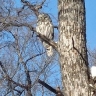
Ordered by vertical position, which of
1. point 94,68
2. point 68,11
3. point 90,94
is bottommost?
point 90,94

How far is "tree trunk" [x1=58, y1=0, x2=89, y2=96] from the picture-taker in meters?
4.27

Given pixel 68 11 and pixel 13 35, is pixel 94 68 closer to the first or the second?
pixel 68 11

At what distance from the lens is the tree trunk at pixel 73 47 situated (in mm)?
4273

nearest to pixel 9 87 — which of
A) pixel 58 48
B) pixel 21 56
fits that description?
pixel 21 56

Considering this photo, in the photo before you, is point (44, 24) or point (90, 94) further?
point (44, 24)

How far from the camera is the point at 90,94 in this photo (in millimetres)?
4234

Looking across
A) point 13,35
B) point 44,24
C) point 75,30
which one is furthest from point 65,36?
point 13,35

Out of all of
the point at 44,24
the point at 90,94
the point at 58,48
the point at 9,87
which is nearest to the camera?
the point at 90,94

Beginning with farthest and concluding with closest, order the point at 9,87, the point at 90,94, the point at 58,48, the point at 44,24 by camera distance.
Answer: the point at 9,87 → the point at 44,24 → the point at 58,48 → the point at 90,94

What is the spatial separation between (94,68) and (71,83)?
0.35 m

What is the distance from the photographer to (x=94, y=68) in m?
4.41

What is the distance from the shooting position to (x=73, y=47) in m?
4.38

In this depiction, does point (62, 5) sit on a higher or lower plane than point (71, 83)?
higher

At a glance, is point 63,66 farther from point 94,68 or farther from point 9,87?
point 9,87
